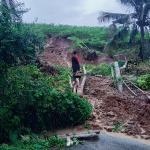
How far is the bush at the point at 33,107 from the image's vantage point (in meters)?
7.99

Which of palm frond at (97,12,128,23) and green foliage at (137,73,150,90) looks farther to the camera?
palm frond at (97,12,128,23)

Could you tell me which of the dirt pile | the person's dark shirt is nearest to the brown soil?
the dirt pile

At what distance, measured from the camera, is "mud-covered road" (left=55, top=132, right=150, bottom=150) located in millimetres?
7346

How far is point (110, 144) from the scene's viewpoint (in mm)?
7750

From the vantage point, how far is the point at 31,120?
8961 mm

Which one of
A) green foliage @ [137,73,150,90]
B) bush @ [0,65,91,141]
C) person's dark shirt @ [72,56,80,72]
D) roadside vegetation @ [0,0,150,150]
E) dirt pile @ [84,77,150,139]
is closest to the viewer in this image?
roadside vegetation @ [0,0,150,150]

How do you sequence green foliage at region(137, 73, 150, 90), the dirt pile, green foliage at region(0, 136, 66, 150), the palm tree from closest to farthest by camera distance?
green foliage at region(0, 136, 66, 150)
the dirt pile
green foliage at region(137, 73, 150, 90)
the palm tree

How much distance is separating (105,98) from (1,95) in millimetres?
5225

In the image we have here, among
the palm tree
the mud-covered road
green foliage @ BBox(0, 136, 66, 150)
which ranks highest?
the palm tree

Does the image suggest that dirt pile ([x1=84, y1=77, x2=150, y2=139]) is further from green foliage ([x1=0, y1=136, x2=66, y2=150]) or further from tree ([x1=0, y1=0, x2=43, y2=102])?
tree ([x1=0, y1=0, x2=43, y2=102])

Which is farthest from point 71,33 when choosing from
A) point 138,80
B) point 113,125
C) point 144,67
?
point 113,125

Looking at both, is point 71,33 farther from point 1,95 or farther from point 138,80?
point 1,95

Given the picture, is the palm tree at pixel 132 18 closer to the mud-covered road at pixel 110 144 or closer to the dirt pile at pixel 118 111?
the dirt pile at pixel 118 111

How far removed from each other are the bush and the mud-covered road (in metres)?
1.49
